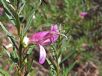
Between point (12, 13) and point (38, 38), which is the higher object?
point (12, 13)

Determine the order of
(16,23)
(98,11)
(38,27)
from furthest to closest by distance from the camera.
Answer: (98,11), (38,27), (16,23)

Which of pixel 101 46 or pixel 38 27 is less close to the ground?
pixel 38 27

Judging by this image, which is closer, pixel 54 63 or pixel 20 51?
pixel 20 51

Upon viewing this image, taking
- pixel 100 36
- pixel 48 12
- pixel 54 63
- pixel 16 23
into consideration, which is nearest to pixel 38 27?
pixel 48 12

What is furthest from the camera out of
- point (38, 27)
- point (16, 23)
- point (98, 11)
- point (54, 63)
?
point (98, 11)

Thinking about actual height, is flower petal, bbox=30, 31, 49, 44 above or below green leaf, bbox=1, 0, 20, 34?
below

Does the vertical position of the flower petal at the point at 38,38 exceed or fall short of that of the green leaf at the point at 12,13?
it falls short

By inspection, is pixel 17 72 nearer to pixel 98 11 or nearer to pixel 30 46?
pixel 30 46

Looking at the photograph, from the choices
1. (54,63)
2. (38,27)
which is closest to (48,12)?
(38,27)

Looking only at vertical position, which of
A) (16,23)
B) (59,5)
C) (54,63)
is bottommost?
(59,5)

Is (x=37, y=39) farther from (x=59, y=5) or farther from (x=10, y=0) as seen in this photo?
(x=59, y=5)
